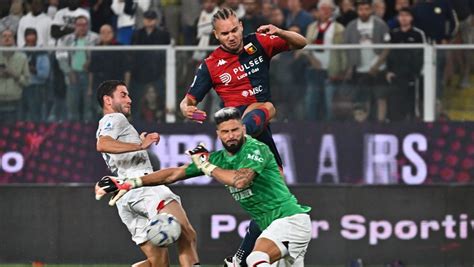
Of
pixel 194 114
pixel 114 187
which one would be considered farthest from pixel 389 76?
pixel 114 187

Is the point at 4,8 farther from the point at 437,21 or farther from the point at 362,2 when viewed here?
the point at 437,21

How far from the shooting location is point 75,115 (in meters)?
19.0

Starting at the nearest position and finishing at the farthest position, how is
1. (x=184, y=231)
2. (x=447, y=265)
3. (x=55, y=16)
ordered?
(x=184, y=231)
(x=447, y=265)
(x=55, y=16)

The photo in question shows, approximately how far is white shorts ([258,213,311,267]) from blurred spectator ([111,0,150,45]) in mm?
7129

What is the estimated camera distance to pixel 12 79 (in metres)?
19.0

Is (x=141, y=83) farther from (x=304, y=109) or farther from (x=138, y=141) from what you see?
(x=138, y=141)

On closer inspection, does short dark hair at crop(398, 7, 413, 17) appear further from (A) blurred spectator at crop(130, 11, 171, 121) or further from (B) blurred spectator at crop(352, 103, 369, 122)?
(A) blurred spectator at crop(130, 11, 171, 121)

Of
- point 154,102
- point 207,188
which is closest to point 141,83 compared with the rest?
point 154,102

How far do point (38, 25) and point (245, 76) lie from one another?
5632 millimetres

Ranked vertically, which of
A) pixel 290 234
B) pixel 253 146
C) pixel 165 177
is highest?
pixel 253 146

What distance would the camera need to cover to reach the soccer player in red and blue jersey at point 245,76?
1426 centimetres

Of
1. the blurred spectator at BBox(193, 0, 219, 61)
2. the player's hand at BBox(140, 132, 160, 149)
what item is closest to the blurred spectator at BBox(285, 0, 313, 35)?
the blurred spectator at BBox(193, 0, 219, 61)

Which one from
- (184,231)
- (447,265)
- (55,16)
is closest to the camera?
(184,231)

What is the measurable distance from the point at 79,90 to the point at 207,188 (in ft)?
6.70
